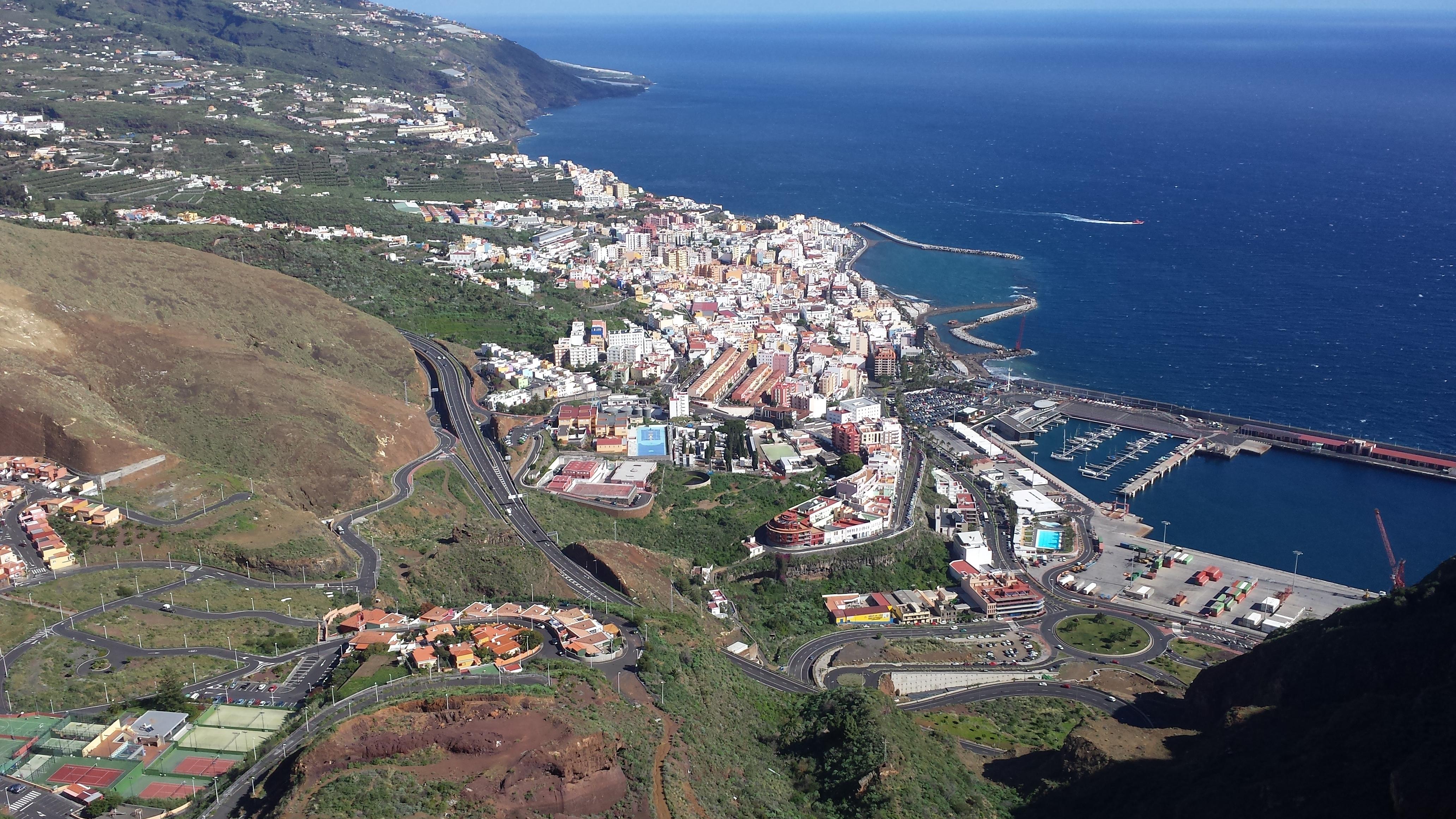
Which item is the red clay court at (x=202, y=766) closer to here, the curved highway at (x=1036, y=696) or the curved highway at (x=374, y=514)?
the curved highway at (x=374, y=514)

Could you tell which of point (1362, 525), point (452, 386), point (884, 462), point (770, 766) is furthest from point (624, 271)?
point (770, 766)

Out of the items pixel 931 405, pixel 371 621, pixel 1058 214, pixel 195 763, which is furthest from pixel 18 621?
pixel 1058 214

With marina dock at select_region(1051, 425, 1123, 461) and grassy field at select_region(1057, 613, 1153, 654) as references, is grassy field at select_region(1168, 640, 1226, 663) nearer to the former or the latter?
grassy field at select_region(1057, 613, 1153, 654)

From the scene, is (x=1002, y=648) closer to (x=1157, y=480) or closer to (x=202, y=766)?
(x=1157, y=480)

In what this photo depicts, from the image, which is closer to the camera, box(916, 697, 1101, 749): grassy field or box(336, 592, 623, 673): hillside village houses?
box(336, 592, 623, 673): hillside village houses

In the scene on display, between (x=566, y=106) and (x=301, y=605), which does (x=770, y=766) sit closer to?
(x=301, y=605)

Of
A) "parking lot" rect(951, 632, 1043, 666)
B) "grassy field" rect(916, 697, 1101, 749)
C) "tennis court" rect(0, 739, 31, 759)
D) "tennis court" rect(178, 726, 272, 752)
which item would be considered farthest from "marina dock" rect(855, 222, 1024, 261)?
"tennis court" rect(0, 739, 31, 759)
